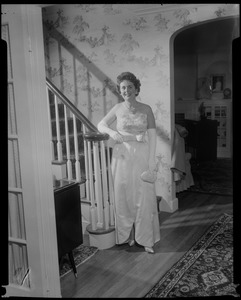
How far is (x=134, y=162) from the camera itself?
3516mm

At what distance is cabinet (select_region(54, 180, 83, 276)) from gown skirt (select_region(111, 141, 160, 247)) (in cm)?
57

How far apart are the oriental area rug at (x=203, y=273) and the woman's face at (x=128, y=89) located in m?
1.57

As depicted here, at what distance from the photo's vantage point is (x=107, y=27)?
4.87 metres

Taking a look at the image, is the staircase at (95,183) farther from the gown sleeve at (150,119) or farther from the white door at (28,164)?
the white door at (28,164)

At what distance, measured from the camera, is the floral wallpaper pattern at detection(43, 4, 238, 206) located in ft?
14.5

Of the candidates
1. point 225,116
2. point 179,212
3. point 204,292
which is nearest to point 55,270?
point 204,292

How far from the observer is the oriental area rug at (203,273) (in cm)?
279

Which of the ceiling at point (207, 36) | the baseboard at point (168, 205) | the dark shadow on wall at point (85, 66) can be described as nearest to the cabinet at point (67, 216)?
the baseboard at point (168, 205)

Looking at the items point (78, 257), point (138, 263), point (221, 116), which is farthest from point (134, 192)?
point (221, 116)

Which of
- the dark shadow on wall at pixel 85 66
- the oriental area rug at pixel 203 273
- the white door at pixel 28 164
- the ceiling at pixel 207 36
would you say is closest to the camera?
the white door at pixel 28 164

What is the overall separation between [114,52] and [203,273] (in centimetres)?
303

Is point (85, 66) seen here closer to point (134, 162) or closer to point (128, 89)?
point (128, 89)

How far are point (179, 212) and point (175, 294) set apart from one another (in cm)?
194

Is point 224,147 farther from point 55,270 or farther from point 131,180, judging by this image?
point 55,270
